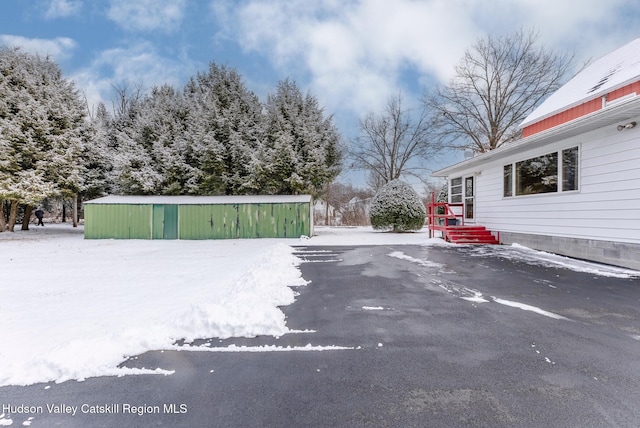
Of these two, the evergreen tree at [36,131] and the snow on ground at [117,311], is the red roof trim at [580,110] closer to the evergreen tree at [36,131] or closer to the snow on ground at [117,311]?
the snow on ground at [117,311]

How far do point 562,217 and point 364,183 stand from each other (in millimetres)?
19378

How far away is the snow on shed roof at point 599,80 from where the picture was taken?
8641mm

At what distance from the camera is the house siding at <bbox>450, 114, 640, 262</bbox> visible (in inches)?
219

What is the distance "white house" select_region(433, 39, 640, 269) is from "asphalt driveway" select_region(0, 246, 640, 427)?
3106 mm

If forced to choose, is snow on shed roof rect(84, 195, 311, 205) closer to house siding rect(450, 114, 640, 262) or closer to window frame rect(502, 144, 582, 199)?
window frame rect(502, 144, 582, 199)

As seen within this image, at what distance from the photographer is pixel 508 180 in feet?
29.9

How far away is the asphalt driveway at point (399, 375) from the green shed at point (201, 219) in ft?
30.5

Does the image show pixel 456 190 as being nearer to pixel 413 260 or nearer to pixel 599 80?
pixel 599 80

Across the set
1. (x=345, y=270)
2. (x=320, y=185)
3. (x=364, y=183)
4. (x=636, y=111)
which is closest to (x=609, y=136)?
(x=636, y=111)

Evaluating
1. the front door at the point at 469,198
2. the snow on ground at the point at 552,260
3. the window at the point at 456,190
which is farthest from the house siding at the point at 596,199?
the window at the point at 456,190

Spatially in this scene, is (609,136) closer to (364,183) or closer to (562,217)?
(562,217)

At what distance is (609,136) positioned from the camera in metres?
6.00

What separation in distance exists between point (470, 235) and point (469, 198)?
2174mm

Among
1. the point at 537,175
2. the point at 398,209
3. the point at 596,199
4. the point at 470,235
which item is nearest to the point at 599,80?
the point at 537,175
